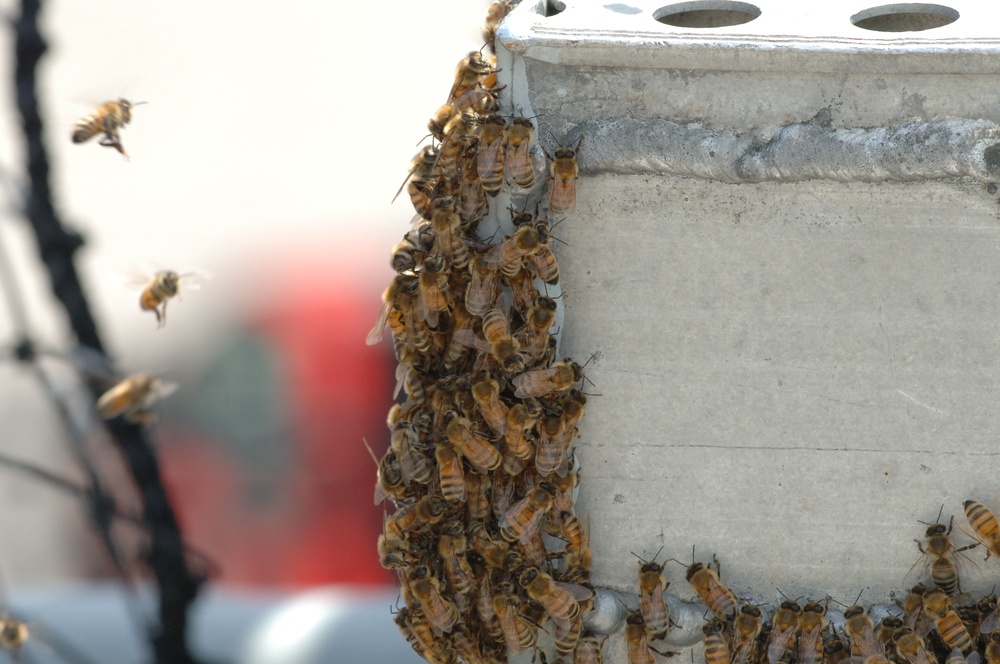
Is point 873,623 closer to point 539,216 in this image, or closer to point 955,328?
point 955,328

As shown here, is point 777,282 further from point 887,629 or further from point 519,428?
point 887,629

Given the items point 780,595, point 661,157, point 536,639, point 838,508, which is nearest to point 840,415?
point 838,508

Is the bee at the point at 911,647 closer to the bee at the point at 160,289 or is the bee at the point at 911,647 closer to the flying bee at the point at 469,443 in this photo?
the flying bee at the point at 469,443

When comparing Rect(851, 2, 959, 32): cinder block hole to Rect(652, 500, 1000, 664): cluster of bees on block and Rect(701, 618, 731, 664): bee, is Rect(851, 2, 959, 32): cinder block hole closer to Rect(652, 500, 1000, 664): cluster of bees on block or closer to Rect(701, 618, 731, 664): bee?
Rect(652, 500, 1000, 664): cluster of bees on block

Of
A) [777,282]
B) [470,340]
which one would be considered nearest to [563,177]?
[470,340]

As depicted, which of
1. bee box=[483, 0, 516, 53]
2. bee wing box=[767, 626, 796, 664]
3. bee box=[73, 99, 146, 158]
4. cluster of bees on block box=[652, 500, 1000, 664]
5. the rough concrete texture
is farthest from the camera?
bee box=[73, 99, 146, 158]

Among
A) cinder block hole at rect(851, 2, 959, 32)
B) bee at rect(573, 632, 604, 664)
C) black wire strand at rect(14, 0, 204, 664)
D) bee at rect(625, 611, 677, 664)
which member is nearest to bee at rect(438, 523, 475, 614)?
bee at rect(573, 632, 604, 664)
